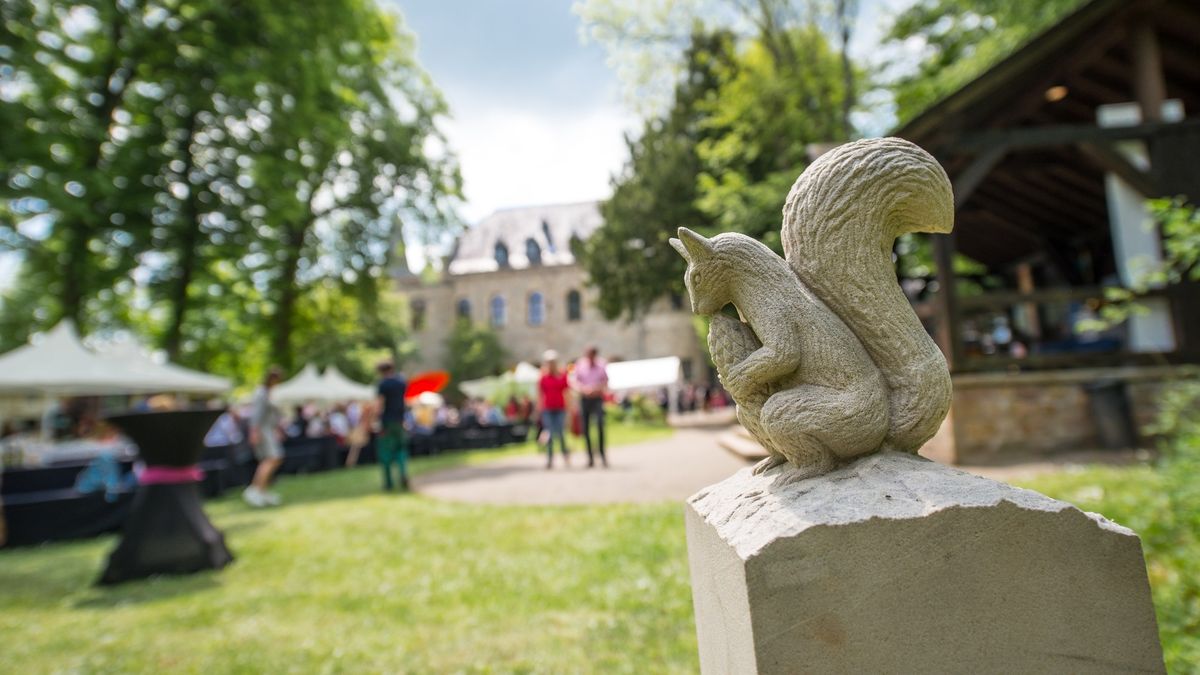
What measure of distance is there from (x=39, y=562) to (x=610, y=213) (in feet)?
59.4

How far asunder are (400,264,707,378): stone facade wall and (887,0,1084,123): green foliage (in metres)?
21.2

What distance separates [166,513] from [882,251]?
6.06 m

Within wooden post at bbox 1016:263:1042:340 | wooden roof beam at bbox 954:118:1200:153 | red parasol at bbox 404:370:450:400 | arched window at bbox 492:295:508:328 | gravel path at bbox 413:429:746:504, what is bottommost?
gravel path at bbox 413:429:746:504

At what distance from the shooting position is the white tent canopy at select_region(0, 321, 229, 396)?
30.8 feet

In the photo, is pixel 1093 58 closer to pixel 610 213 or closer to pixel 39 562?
pixel 39 562

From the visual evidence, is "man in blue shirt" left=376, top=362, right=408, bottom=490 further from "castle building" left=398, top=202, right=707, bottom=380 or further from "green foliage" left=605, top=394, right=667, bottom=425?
"castle building" left=398, top=202, right=707, bottom=380

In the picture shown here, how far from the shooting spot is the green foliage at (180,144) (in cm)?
1159

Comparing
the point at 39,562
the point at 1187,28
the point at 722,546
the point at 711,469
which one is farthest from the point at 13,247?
the point at 1187,28

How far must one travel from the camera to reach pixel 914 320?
163cm

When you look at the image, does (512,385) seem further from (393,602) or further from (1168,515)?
(1168,515)

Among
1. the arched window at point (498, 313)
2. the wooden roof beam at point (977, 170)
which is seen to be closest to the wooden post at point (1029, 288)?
the wooden roof beam at point (977, 170)

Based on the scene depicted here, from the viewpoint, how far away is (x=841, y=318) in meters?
1.64

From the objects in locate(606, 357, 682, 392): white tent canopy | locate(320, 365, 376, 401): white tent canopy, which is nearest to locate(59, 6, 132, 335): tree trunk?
locate(320, 365, 376, 401): white tent canopy

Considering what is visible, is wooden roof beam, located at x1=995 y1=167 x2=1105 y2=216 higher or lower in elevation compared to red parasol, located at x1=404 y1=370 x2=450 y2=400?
higher
